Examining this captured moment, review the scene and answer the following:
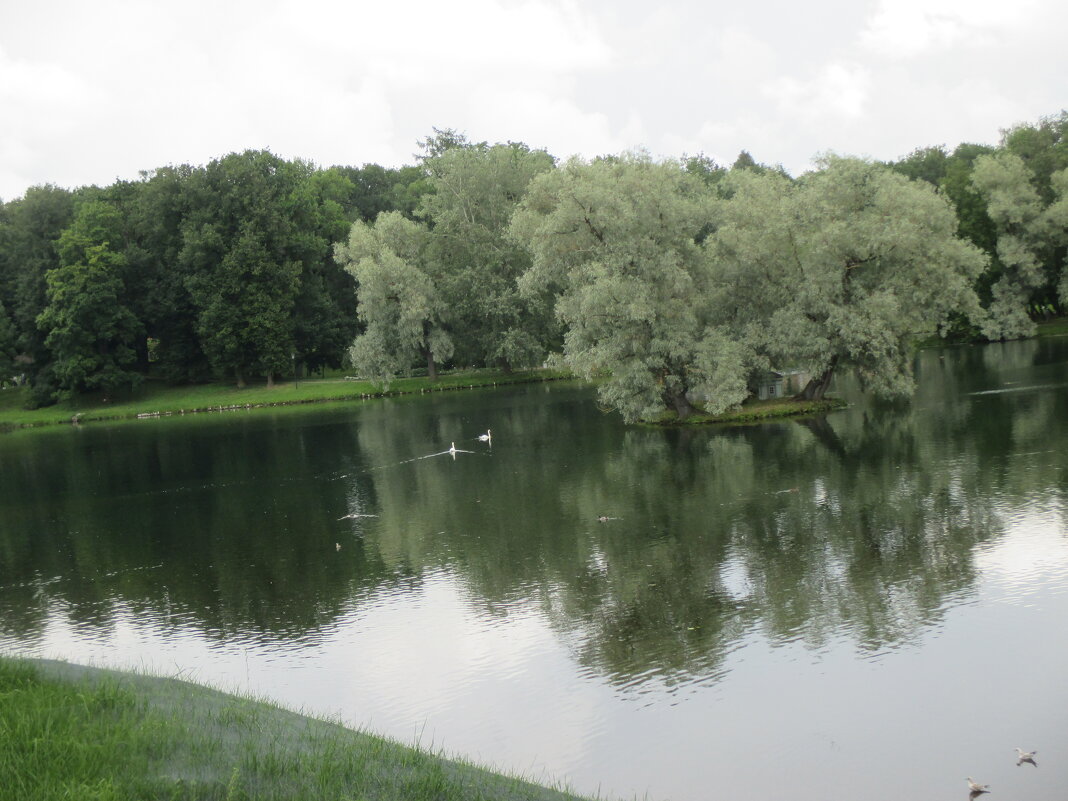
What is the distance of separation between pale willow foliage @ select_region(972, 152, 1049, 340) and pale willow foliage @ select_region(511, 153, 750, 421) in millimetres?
35920

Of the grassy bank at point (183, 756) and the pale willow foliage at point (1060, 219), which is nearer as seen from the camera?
the grassy bank at point (183, 756)

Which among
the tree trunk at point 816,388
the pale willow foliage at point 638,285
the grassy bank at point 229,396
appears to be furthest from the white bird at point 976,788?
the grassy bank at point 229,396

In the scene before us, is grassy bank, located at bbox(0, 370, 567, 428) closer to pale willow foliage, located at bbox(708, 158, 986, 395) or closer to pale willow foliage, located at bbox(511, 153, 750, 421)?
pale willow foliage, located at bbox(511, 153, 750, 421)

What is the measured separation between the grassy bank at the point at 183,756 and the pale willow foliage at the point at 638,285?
3136cm

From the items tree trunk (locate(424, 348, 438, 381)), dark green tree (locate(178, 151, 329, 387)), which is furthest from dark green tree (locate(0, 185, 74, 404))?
tree trunk (locate(424, 348, 438, 381))

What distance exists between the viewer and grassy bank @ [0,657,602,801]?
8.52 m

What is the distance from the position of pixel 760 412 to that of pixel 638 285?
857 centimetres

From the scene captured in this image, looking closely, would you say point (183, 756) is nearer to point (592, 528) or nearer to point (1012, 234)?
point (592, 528)

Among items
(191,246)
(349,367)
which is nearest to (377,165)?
(349,367)

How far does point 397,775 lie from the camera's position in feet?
31.2

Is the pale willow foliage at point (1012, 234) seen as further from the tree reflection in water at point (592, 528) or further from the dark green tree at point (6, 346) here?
the dark green tree at point (6, 346)

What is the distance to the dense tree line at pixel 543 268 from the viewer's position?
136ft

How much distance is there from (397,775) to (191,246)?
3085 inches

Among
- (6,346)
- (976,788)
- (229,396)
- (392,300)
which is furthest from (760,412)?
(6,346)
